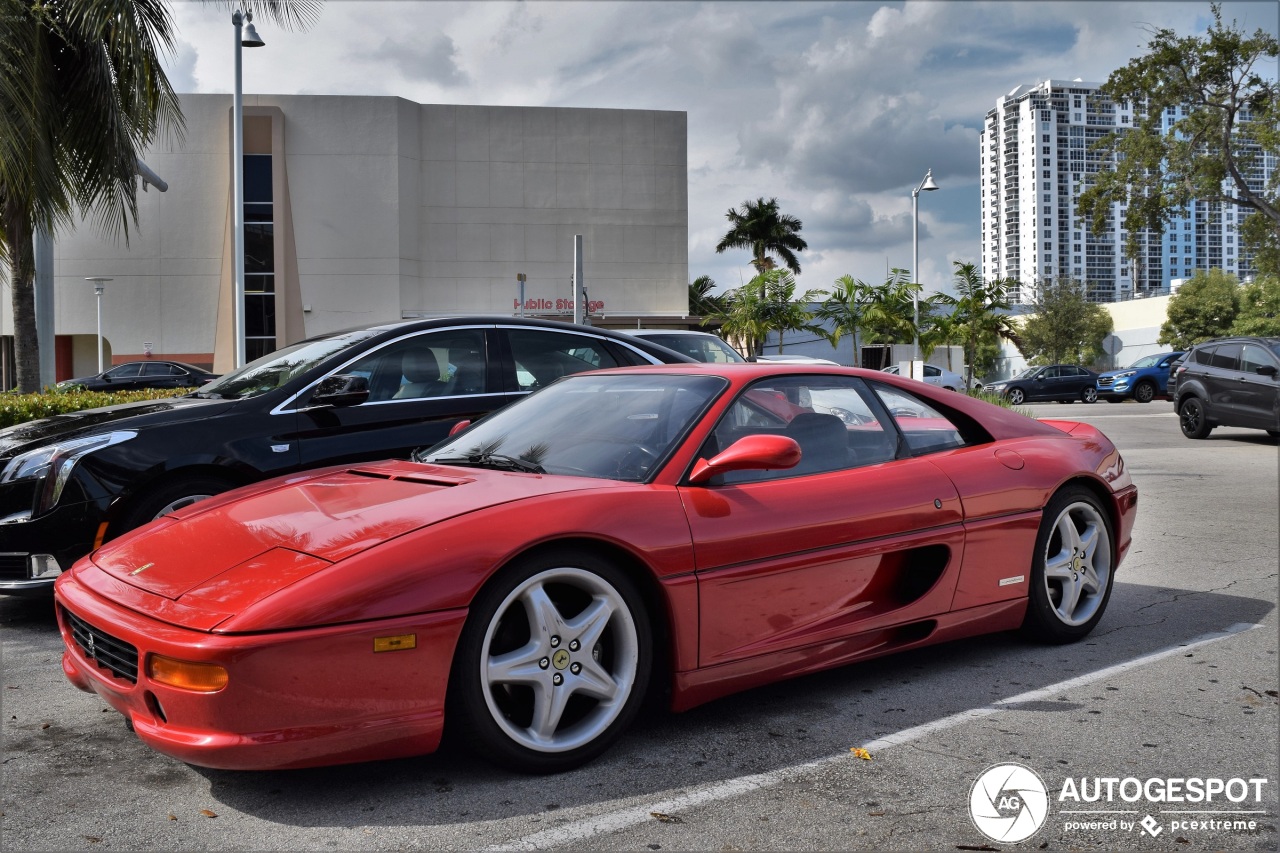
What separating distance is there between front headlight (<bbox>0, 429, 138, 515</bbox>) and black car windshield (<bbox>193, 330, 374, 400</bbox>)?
29.8 inches

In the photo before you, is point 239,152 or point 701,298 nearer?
point 239,152

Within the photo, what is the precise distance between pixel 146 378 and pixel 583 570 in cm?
2815

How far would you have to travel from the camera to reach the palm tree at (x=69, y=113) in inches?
423

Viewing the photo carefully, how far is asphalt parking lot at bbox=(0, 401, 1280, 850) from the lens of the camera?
2748 millimetres

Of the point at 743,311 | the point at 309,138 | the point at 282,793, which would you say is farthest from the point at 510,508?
the point at 309,138

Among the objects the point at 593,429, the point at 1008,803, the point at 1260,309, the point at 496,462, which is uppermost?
the point at 1260,309

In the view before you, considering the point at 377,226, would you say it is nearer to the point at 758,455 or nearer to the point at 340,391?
the point at 340,391

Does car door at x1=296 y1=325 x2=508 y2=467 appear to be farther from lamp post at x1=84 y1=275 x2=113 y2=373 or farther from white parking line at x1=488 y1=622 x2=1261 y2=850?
lamp post at x1=84 y1=275 x2=113 y2=373

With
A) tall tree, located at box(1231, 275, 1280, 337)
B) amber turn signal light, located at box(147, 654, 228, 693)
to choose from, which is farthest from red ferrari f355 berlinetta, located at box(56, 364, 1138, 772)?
tall tree, located at box(1231, 275, 1280, 337)

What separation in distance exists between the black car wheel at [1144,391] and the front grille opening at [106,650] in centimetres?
3358

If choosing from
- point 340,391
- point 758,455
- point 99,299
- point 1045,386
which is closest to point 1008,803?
point 758,455

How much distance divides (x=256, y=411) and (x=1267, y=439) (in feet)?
52.2

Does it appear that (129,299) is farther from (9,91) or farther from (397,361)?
(397,361)

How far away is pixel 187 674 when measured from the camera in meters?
2.76
